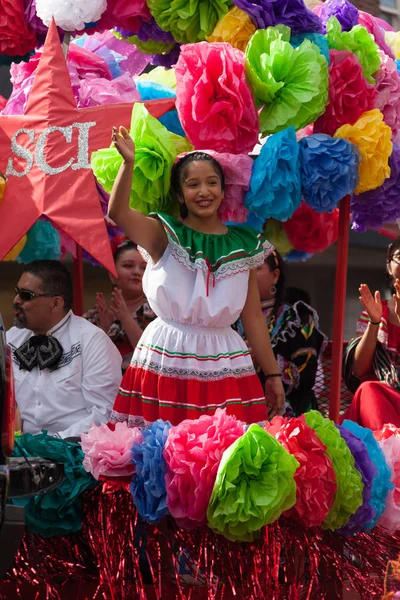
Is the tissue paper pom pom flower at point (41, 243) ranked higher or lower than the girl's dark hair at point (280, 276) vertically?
higher

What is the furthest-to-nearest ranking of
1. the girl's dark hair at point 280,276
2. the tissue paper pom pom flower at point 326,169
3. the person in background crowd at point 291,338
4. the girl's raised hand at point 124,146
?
the girl's dark hair at point 280,276
the person in background crowd at point 291,338
the tissue paper pom pom flower at point 326,169
the girl's raised hand at point 124,146

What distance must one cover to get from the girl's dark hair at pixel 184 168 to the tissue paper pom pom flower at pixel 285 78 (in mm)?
292

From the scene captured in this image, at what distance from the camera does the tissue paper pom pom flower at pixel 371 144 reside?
13.1 feet

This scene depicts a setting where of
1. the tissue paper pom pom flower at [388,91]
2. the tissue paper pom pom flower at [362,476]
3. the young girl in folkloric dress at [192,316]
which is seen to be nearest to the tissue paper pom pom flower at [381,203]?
the tissue paper pom pom flower at [388,91]

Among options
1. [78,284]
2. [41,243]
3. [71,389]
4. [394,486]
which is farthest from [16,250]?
[394,486]

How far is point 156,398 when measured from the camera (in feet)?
12.5

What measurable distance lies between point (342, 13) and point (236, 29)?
566 millimetres

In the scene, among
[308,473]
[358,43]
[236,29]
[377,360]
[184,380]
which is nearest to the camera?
[308,473]

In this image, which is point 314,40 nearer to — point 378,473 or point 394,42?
point 394,42

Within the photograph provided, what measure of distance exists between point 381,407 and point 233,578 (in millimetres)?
1194

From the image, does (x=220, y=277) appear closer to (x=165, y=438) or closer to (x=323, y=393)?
(x=165, y=438)

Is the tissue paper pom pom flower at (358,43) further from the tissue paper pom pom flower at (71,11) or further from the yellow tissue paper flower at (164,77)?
the yellow tissue paper flower at (164,77)

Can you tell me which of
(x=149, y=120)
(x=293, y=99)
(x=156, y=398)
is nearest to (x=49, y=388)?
(x=156, y=398)

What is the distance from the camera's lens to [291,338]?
4.86 m
